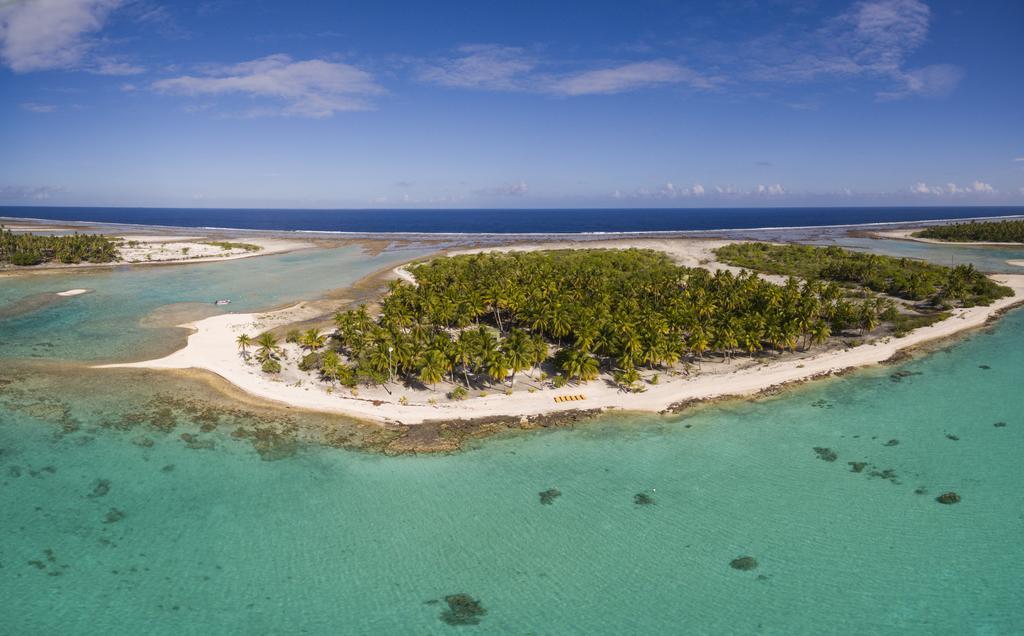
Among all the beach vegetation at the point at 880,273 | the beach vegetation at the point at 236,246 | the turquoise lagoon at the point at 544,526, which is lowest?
the turquoise lagoon at the point at 544,526

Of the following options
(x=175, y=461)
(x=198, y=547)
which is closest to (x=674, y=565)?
(x=198, y=547)

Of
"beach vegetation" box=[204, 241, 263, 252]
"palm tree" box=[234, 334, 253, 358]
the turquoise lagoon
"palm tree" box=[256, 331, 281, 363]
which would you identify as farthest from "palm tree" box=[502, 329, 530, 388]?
"beach vegetation" box=[204, 241, 263, 252]

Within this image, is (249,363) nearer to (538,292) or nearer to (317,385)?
(317,385)

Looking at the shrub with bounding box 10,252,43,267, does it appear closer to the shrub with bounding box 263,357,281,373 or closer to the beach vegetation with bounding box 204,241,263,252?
the beach vegetation with bounding box 204,241,263,252

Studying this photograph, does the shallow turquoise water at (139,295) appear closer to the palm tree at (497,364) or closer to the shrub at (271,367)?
the shrub at (271,367)

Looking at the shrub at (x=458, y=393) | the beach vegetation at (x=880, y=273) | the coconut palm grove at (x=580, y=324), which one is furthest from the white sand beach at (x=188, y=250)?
the beach vegetation at (x=880, y=273)

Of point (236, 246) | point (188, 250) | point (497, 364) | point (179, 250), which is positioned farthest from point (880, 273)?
point (179, 250)
